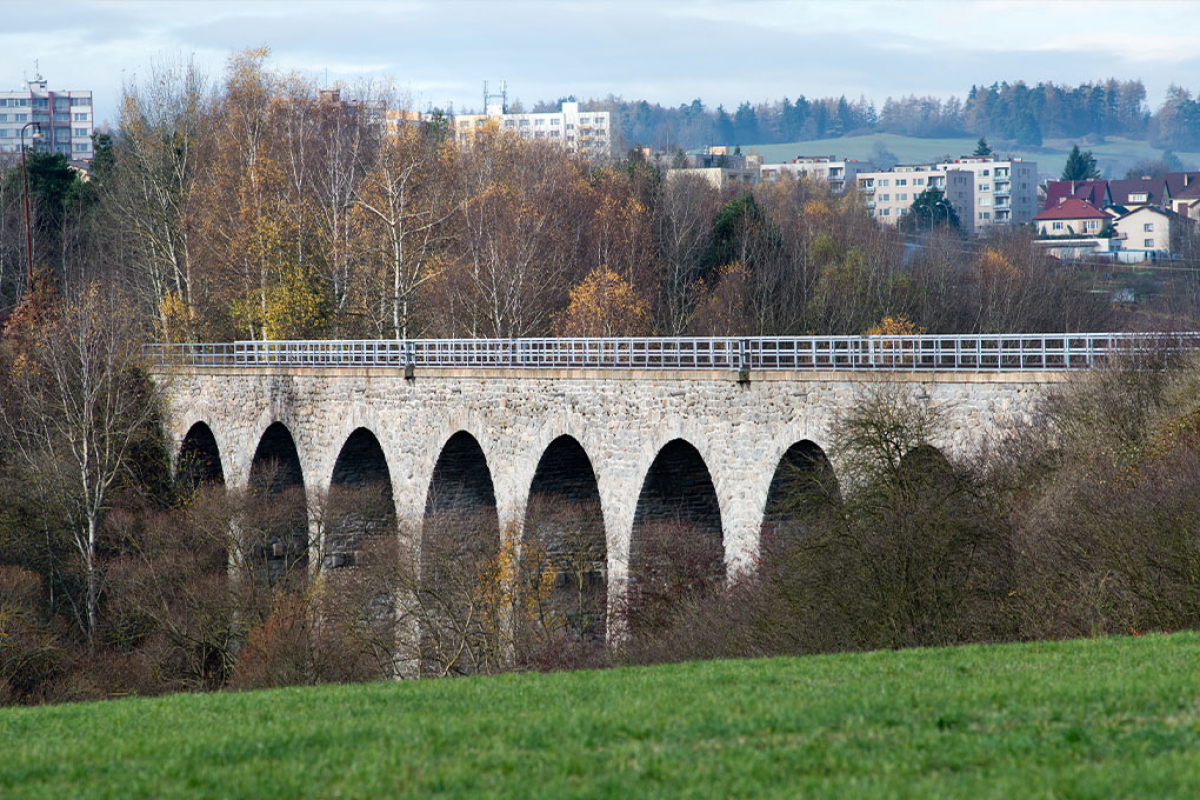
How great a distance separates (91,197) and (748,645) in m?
69.6

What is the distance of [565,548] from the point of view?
34.3 m

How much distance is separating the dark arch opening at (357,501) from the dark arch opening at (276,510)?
140 centimetres

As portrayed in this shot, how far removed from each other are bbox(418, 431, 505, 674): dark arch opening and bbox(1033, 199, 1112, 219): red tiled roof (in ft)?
441

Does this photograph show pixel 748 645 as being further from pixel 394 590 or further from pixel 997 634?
pixel 394 590

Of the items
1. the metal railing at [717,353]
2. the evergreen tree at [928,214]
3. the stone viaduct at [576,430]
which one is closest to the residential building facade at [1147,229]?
the evergreen tree at [928,214]

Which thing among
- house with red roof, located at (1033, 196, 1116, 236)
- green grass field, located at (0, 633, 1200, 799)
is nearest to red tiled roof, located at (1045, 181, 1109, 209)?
house with red roof, located at (1033, 196, 1116, 236)

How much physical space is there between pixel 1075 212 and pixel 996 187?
1381 inches

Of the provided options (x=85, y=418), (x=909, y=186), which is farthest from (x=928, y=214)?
(x=85, y=418)

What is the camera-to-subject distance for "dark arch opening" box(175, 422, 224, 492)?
48719 millimetres

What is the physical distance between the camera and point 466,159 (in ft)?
224

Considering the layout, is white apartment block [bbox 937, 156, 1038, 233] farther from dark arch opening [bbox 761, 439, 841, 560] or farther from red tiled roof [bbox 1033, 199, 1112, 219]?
dark arch opening [bbox 761, 439, 841, 560]

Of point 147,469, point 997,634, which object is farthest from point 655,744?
point 147,469

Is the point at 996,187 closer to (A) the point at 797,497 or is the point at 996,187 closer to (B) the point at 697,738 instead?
(A) the point at 797,497

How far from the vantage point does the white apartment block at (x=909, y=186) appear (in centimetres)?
18362
